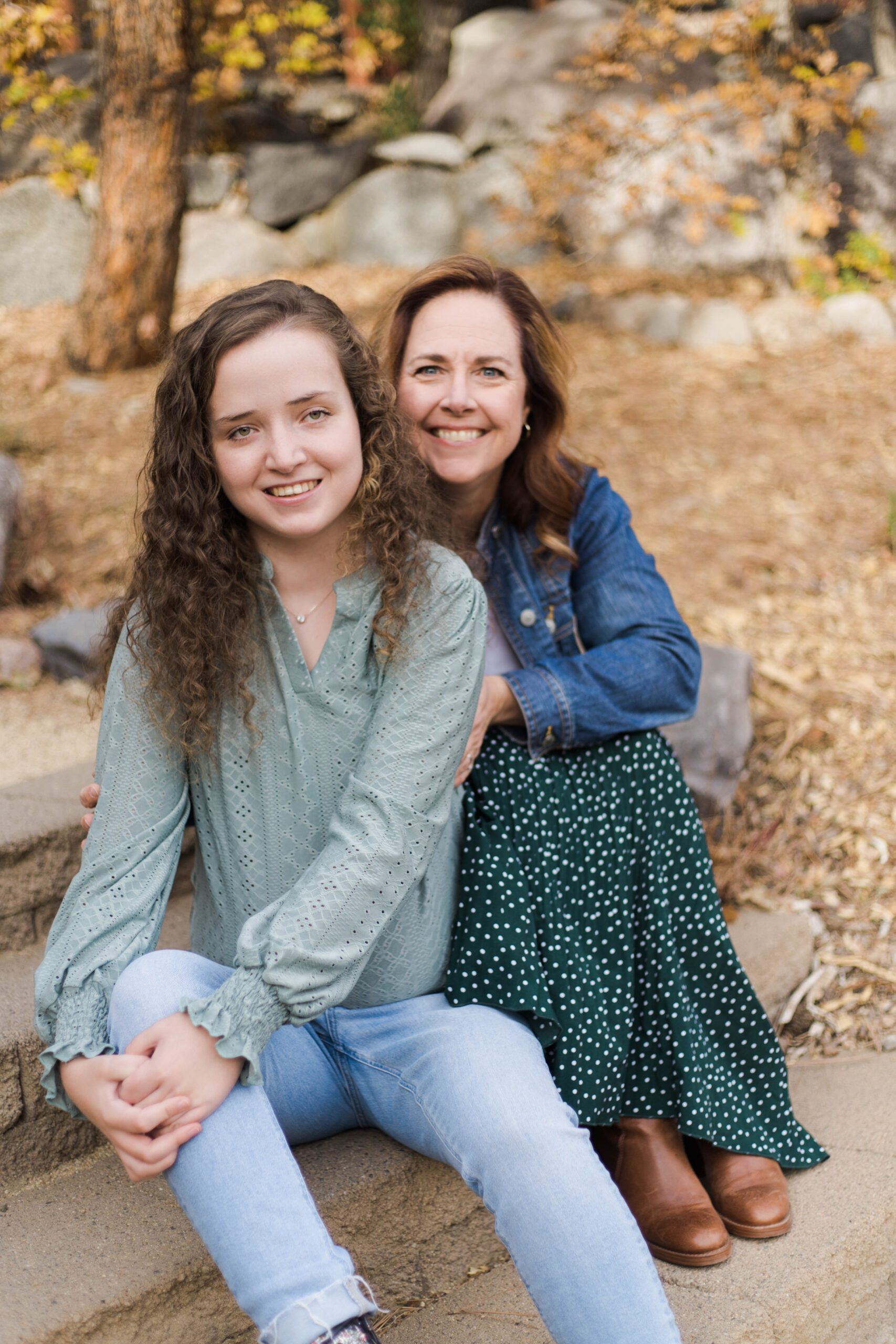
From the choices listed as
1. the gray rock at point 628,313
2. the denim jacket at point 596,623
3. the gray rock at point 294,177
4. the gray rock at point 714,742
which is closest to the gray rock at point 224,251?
the gray rock at point 294,177

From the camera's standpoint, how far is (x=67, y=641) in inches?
122

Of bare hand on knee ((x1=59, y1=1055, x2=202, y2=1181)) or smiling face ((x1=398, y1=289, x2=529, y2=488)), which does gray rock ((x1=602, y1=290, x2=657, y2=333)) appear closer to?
smiling face ((x1=398, y1=289, x2=529, y2=488))

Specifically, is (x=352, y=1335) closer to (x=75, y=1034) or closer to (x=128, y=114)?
(x=75, y=1034)

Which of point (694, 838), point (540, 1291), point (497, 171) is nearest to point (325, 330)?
point (694, 838)

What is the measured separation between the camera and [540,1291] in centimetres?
144

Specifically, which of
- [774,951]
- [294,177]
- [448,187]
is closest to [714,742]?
[774,951]

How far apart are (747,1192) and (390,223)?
7.05 metres

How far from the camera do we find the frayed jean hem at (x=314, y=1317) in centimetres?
132

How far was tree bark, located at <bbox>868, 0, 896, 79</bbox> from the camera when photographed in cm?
670

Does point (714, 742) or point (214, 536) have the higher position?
point (214, 536)

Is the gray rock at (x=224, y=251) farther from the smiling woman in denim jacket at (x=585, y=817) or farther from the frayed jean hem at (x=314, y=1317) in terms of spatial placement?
the frayed jean hem at (x=314, y=1317)

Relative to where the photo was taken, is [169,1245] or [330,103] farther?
[330,103]

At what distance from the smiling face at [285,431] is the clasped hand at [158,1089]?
68 centimetres

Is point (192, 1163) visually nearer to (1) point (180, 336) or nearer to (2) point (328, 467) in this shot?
(2) point (328, 467)
